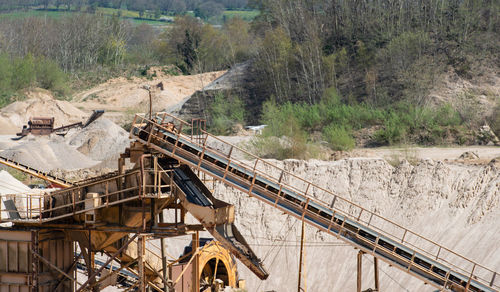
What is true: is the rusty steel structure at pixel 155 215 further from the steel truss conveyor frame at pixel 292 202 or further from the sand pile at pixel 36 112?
the sand pile at pixel 36 112

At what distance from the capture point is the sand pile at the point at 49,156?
121 ft

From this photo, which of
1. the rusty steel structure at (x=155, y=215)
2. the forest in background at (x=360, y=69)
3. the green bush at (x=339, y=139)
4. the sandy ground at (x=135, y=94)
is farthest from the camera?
the sandy ground at (x=135, y=94)

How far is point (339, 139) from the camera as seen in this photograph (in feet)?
118

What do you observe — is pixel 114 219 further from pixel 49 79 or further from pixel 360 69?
pixel 49 79

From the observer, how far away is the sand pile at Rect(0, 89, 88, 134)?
5344 cm

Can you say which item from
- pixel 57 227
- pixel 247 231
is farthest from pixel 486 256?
pixel 57 227

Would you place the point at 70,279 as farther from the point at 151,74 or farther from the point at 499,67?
the point at 151,74

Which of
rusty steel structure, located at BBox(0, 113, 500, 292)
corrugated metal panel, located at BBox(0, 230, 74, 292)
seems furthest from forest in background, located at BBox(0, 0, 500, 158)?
corrugated metal panel, located at BBox(0, 230, 74, 292)

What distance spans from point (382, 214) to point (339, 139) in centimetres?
829

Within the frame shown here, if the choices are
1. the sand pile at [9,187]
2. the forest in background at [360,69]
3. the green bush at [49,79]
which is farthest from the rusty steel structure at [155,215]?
the green bush at [49,79]

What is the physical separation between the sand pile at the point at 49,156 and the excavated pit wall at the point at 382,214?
11.4 m

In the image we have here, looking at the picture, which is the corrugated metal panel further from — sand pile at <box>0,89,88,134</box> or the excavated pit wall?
sand pile at <box>0,89,88,134</box>

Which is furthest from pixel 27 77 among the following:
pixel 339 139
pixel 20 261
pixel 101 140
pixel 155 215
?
pixel 155 215

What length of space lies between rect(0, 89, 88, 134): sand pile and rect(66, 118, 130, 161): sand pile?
30.6ft
